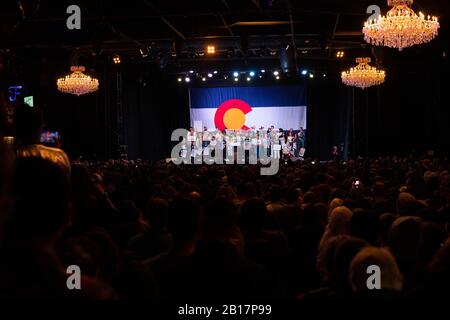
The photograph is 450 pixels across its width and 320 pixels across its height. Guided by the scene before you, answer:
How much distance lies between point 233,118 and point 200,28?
32.7 feet

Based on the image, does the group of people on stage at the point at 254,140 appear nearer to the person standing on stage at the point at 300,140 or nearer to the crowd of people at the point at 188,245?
the person standing on stage at the point at 300,140

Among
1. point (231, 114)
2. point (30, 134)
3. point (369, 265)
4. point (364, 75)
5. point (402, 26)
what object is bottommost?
point (369, 265)

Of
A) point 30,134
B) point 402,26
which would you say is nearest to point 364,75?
point 402,26

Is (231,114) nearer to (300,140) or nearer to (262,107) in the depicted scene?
(262,107)

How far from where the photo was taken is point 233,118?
2647cm

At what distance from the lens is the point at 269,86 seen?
26.6 m

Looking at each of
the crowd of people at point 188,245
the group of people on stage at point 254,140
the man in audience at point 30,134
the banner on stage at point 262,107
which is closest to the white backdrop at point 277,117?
the banner on stage at point 262,107

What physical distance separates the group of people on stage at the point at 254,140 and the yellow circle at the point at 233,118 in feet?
2.09

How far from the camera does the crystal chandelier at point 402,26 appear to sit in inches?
416

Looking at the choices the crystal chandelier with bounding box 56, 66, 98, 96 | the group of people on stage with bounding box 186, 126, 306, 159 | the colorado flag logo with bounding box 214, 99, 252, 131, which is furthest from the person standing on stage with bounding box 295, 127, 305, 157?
the crystal chandelier with bounding box 56, 66, 98, 96

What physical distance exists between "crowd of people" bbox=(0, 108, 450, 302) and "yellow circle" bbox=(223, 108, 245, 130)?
20235 mm

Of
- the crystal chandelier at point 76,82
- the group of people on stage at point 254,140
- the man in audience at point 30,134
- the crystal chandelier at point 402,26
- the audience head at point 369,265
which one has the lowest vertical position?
the audience head at point 369,265

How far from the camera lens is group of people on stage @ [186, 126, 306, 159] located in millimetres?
24984
